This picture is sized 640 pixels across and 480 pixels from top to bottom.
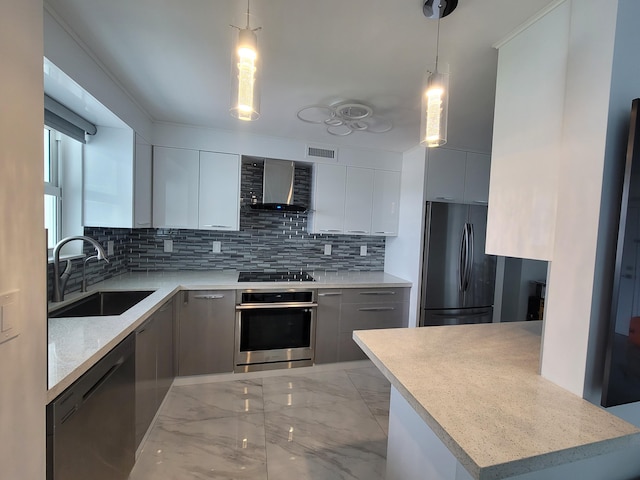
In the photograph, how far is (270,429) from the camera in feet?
6.48

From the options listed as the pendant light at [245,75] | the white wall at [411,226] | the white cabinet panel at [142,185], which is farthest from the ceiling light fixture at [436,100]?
the white cabinet panel at [142,185]

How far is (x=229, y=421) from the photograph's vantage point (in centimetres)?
204

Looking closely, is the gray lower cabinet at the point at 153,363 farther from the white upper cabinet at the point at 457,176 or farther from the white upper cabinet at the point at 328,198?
the white upper cabinet at the point at 457,176

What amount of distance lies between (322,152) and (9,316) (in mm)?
2701

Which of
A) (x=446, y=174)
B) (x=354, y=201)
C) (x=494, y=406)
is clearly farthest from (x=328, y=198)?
(x=494, y=406)

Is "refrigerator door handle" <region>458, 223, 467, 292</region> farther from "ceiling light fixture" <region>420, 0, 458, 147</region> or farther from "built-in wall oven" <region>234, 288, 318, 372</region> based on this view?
"ceiling light fixture" <region>420, 0, 458, 147</region>

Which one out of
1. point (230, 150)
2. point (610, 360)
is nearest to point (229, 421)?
point (610, 360)

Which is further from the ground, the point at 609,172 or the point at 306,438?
the point at 609,172

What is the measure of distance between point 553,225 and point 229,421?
2.29 meters

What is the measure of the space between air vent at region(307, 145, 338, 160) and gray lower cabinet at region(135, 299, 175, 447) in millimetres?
1964

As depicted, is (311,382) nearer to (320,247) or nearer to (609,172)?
(320,247)

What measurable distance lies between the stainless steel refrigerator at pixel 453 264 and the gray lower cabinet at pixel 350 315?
27 cm

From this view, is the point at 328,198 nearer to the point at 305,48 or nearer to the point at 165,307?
the point at 305,48

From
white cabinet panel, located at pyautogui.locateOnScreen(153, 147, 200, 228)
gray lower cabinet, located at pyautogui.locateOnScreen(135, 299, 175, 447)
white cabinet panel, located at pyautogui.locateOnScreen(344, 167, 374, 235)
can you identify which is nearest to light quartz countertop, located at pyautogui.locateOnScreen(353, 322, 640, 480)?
gray lower cabinet, located at pyautogui.locateOnScreen(135, 299, 175, 447)
